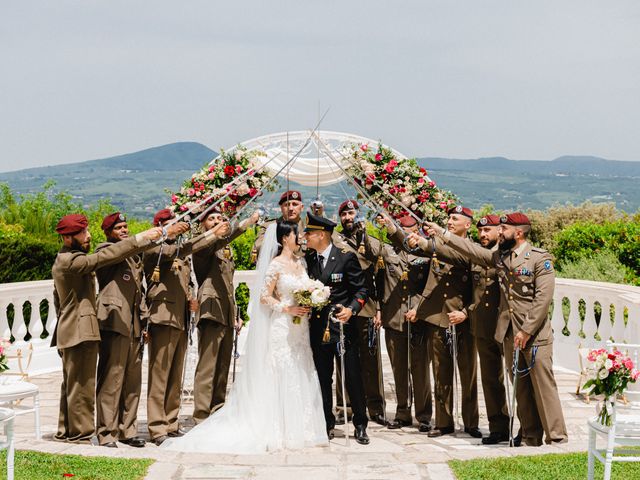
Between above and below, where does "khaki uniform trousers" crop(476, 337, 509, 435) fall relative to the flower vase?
below

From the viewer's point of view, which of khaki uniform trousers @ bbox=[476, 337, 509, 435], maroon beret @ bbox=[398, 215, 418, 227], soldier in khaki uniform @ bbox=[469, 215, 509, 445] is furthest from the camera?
maroon beret @ bbox=[398, 215, 418, 227]

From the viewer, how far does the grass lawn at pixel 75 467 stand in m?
6.11

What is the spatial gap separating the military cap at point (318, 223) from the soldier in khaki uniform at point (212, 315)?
83 centimetres

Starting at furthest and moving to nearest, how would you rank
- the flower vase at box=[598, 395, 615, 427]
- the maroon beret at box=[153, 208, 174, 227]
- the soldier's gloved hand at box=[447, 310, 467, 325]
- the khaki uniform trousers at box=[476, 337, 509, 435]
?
the maroon beret at box=[153, 208, 174, 227] → the soldier's gloved hand at box=[447, 310, 467, 325] → the khaki uniform trousers at box=[476, 337, 509, 435] → the flower vase at box=[598, 395, 615, 427]

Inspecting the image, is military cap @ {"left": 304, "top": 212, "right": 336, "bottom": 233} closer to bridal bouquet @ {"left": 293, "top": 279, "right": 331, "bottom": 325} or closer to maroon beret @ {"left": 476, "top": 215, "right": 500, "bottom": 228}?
bridal bouquet @ {"left": 293, "top": 279, "right": 331, "bottom": 325}

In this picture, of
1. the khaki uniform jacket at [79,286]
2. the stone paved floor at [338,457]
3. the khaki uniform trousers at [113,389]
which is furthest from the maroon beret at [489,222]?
the khaki uniform trousers at [113,389]

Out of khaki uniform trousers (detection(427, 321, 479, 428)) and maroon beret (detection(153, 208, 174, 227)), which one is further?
maroon beret (detection(153, 208, 174, 227))

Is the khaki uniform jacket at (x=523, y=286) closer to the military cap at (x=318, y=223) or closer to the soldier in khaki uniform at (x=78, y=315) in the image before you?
the military cap at (x=318, y=223)

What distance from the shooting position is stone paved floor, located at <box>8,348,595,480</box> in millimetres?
6270

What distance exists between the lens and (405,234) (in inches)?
330

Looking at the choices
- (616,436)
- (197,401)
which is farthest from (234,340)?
(616,436)

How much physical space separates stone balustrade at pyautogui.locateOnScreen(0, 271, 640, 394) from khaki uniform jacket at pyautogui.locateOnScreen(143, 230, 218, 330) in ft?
11.0

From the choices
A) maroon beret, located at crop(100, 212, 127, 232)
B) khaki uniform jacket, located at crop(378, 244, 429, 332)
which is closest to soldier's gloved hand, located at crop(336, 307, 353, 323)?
khaki uniform jacket, located at crop(378, 244, 429, 332)

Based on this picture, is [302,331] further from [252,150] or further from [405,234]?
[252,150]
